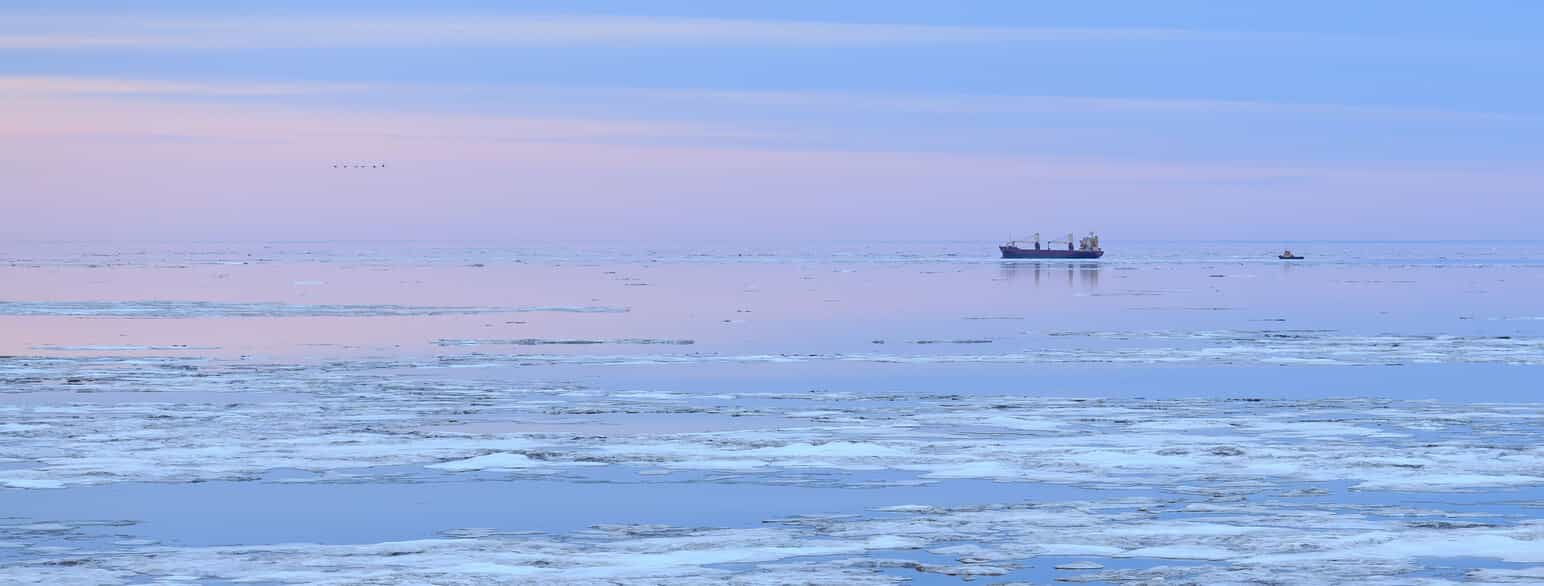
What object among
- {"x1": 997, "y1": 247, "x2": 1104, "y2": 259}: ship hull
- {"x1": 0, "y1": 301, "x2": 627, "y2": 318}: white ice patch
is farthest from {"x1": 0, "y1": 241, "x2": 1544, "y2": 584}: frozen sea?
{"x1": 997, "y1": 247, "x2": 1104, "y2": 259}: ship hull

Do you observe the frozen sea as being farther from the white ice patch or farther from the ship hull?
the ship hull

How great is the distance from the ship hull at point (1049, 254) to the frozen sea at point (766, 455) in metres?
75.3

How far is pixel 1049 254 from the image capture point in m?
110

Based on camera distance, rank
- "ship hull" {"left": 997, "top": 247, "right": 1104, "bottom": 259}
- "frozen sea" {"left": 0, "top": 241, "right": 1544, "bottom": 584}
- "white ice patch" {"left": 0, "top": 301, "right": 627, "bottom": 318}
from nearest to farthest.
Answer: "frozen sea" {"left": 0, "top": 241, "right": 1544, "bottom": 584} < "white ice patch" {"left": 0, "top": 301, "right": 627, "bottom": 318} < "ship hull" {"left": 997, "top": 247, "right": 1104, "bottom": 259}

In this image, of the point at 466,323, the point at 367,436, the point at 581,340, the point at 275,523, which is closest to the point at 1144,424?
the point at 367,436

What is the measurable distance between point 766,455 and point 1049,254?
3820 inches

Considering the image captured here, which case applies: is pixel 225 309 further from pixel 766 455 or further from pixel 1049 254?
pixel 1049 254

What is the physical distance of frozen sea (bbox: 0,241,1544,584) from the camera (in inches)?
383

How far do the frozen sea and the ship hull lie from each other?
247 feet

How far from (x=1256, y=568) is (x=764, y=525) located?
9.00ft

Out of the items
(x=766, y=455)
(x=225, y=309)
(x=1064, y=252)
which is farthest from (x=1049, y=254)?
(x=766, y=455)

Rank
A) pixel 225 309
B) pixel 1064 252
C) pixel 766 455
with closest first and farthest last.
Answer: pixel 766 455 → pixel 225 309 → pixel 1064 252

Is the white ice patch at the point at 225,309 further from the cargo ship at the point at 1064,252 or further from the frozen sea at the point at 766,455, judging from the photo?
the cargo ship at the point at 1064,252

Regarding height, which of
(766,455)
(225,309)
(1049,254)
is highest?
(225,309)
